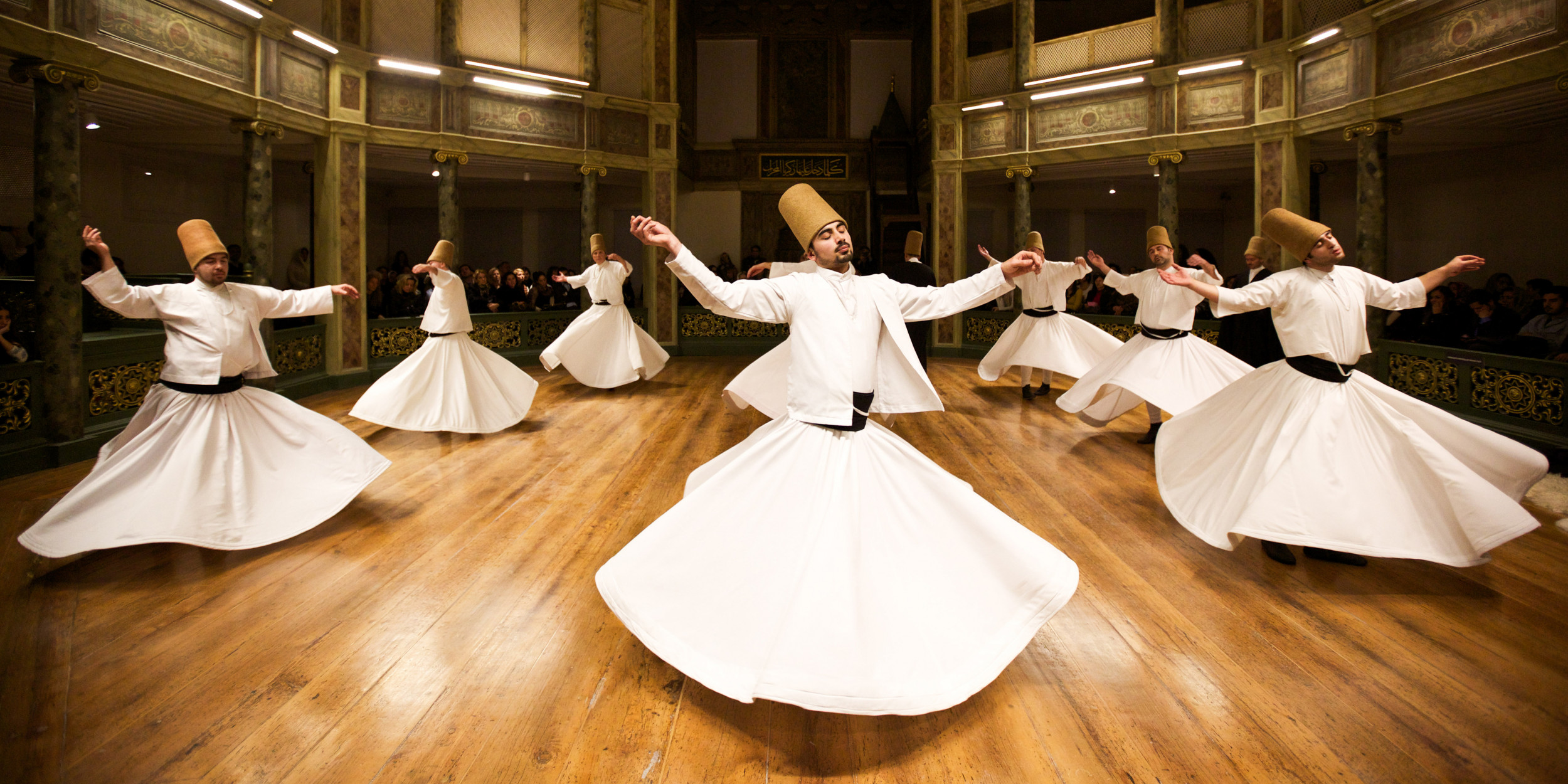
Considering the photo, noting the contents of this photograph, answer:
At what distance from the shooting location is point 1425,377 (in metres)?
6.93

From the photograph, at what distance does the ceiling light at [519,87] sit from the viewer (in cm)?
1066

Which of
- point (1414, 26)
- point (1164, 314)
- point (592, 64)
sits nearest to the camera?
point (1164, 314)

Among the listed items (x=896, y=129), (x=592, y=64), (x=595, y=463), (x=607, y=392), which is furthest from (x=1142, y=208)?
(x=595, y=463)

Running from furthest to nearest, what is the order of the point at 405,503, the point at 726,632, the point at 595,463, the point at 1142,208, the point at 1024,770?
the point at 1142,208, the point at 595,463, the point at 405,503, the point at 726,632, the point at 1024,770

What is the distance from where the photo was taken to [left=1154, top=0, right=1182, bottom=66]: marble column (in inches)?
408

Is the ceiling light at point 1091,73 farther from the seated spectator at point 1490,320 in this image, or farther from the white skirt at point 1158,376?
the white skirt at point 1158,376

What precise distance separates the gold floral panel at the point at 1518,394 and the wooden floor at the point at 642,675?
7.63 feet

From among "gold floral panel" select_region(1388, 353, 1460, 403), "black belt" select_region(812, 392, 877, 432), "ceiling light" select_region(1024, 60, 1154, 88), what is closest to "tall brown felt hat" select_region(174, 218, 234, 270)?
"black belt" select_region(812, 392, 877, 432)

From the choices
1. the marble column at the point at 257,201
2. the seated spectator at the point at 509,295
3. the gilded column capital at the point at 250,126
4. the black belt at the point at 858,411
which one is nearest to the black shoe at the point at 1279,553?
the black belt at the point at 858,411

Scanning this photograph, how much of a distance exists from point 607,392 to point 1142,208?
11.9m

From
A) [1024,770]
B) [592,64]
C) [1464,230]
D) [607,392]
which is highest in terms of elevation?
[592,64]

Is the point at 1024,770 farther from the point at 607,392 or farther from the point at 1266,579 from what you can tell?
the point at 607,392

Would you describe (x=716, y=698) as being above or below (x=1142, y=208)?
below

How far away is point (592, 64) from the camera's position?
38.3 feet
